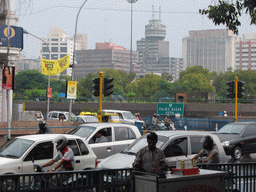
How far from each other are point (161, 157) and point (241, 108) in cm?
5426

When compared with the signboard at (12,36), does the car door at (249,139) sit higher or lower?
lower

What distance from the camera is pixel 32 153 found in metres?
9.68

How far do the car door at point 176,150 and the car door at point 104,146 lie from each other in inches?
148

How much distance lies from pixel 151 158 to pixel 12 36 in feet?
64.2

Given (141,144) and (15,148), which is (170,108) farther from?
(15,148)

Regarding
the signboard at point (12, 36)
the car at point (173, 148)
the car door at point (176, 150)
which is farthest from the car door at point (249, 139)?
the signboard at point (12, 36)

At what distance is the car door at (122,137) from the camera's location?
13262 mm

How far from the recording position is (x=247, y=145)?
1731 cm

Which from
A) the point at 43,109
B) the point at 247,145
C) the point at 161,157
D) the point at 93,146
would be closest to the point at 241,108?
the point at 43,109

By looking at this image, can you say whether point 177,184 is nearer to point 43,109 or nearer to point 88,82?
point 43,109

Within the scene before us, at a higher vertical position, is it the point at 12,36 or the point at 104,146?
the point at 12,36

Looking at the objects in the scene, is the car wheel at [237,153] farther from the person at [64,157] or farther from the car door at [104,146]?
the person at [64,157]

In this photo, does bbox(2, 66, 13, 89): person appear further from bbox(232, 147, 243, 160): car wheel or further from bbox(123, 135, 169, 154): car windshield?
bbox(232, 147, 243, 160): car wheel

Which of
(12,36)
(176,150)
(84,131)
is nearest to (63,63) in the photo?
(12,36)
